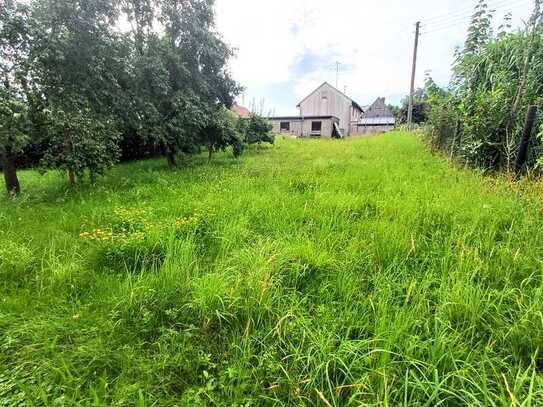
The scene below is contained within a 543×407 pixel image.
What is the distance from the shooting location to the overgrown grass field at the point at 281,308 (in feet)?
4.50

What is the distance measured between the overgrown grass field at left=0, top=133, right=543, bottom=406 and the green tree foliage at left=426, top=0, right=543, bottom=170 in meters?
2.11

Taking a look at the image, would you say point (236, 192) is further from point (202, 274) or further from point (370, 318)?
point (370, 318)

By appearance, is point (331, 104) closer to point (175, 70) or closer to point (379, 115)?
point (379, 115)

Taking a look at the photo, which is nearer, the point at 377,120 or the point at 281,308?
the point at 281,308

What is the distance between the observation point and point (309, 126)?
94.3ft

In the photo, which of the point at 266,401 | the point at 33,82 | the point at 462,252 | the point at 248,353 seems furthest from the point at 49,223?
the point at 462,252

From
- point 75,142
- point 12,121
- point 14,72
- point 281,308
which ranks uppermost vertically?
point 14,72

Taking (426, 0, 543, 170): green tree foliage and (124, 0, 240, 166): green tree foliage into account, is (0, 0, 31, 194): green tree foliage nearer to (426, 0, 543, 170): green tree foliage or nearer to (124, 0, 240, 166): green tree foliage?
(124, 0, 240, 166): green tree foliage

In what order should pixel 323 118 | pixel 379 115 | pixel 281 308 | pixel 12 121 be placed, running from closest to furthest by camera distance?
pixel 281 308, pixel 12 121, pixel 323 118, pixel 379 115

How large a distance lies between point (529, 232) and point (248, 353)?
282 cm

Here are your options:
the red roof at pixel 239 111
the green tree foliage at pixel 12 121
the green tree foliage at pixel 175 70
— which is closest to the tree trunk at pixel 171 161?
the green tree foliage at pixel 175 70

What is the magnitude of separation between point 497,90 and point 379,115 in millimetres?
39405

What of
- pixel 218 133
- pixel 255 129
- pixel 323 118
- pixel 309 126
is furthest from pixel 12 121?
pixel 309 126

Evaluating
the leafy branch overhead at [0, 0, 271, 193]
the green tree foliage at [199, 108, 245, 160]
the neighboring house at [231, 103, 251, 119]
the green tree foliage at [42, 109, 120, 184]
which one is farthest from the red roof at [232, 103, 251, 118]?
the green tree foliage at [42, 109, 120, 184]
